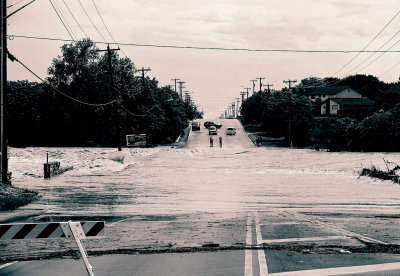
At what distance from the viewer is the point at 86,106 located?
8181 centimetres

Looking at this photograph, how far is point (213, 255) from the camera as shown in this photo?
9086 millimetres

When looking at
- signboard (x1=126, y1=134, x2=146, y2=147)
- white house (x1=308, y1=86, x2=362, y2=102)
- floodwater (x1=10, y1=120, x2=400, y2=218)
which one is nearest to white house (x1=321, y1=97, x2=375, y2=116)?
white house (x1=308, y1=86, x2=362, y2=102)

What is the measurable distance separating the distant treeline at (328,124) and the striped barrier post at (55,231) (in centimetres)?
6289

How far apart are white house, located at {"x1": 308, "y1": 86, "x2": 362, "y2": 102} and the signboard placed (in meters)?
86.5

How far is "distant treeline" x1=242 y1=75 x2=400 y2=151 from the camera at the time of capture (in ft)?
213

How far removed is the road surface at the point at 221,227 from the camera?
827 cm

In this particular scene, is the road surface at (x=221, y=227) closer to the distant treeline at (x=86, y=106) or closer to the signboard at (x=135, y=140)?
the signboard at (x=135, y=140)

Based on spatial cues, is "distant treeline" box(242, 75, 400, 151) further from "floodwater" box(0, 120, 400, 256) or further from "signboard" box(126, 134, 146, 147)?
"floodwater" box(0, 120, 400, 256)

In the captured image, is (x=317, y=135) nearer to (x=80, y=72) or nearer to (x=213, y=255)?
(x=80, y=72)

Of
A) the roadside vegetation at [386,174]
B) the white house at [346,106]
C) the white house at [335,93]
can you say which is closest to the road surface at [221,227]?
the roadside vegetation at [386,174]

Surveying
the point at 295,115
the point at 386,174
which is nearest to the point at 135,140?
the point at 295,115

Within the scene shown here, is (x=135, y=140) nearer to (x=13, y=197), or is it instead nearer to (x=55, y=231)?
(x=13, y=197)

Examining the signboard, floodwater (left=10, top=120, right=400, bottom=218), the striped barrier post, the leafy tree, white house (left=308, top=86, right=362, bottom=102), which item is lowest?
floodwater (left=10, top=120, right=400, bottom=218)

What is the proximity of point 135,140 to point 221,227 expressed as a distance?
55523 mm
